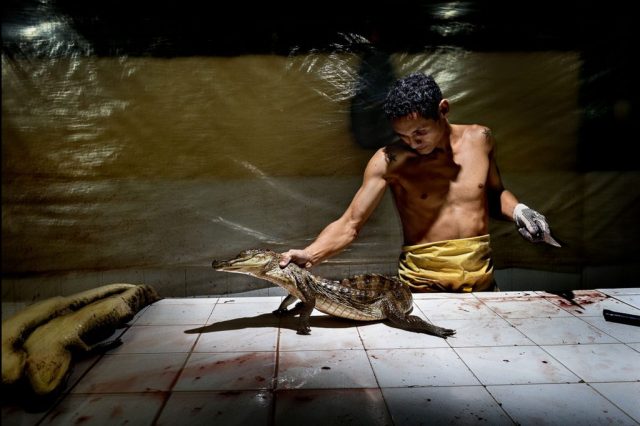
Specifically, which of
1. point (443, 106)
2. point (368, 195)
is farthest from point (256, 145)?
point (443, 106)

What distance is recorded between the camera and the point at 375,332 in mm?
2758

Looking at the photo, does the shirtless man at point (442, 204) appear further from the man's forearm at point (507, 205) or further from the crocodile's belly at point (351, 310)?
the crocodile's belly at point (351, 310)

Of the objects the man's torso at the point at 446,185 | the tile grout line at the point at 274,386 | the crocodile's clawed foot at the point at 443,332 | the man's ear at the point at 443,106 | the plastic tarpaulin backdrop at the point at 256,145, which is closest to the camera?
the tile grout line at the point at 274,386

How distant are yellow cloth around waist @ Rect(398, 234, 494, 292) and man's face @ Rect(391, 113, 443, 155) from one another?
85 centimetres

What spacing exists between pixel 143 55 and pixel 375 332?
3352 millimetres

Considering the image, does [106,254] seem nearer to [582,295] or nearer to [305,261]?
[305,261]

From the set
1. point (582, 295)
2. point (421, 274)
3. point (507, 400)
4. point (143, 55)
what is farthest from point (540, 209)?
point (143, 55)

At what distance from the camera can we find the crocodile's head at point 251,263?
2887 mm

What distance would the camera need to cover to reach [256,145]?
4336mm

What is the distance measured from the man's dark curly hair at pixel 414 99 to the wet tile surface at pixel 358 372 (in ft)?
4.81

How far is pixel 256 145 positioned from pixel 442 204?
1.91m

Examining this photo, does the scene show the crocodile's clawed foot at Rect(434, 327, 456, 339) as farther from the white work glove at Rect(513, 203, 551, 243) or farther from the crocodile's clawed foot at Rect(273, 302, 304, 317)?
the white work glove at Rect(513, 203, 551, 243)

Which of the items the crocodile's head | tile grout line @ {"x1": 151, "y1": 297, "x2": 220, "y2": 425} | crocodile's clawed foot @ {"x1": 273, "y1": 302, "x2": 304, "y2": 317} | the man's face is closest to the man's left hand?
the man's face

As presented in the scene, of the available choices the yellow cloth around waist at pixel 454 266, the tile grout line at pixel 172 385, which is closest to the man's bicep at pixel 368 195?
the yellow cloth around waist at pixel 454 266
